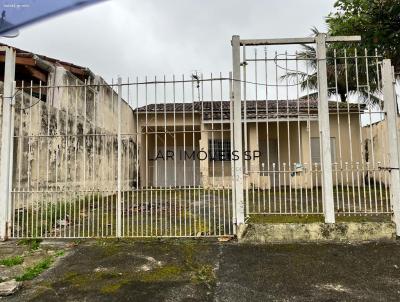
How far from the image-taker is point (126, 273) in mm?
3729

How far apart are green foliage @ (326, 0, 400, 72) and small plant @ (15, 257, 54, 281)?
8812mm

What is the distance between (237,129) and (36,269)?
3033 millimetres

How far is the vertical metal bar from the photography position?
4.79m

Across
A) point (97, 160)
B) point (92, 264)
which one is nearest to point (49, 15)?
point (92, 264)

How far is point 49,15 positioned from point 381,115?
473 cm

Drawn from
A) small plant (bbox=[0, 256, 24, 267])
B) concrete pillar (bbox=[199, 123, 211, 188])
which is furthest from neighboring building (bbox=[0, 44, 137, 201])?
concrete pillar (bbox=[199, 123, 211, 188])

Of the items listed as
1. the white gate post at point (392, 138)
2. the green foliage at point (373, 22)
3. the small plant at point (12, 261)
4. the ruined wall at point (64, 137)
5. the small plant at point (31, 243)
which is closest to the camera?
the small plant at point (12, 261)

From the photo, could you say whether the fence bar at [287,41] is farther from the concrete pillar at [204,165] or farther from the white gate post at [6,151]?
the white gate post at [6,151]

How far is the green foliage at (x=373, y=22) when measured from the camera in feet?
28.4

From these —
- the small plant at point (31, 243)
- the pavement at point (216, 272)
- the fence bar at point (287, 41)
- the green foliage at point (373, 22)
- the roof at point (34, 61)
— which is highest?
the green foliage at point (373, 22)

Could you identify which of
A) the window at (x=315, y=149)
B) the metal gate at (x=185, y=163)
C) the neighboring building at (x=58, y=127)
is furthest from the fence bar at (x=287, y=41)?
the window at (x=315, y=149)

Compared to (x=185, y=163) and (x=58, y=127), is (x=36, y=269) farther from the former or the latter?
(x=58, y=127)

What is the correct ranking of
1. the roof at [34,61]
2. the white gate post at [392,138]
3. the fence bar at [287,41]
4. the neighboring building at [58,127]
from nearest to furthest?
the white gate post at [392,138]
the fence bar at [287,41]
the neighboring building at [58,127]
the roof at [34,61]

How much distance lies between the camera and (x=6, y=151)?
17.1ft
